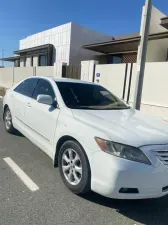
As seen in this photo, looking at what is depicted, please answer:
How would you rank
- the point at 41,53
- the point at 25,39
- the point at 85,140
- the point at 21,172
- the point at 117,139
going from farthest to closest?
1. the point at 25,39
2. the point at 41,53
3. the point at 21,172
4. the point at 85,140
5. the point at 117,139

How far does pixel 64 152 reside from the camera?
3023 mm

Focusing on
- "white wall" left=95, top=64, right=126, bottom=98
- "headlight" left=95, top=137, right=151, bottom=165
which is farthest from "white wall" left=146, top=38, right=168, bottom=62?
"headlight" left=95, top=137, right=151, bottom=165

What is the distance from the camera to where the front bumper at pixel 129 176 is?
2.30 meters

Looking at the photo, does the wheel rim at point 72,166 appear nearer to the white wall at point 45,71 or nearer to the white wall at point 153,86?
the white wall at point 153,86

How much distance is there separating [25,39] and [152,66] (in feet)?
57.8

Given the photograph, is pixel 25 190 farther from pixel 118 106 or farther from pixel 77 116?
pixel 118 106

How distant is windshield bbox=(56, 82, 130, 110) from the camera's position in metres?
3.53

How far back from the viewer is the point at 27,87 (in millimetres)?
4770

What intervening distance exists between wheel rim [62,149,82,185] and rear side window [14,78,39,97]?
6.35 ft

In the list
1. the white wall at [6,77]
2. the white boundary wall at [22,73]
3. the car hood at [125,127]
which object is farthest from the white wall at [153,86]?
the white wall at [6,77]

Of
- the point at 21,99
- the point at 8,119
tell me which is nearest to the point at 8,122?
the point at 8,119

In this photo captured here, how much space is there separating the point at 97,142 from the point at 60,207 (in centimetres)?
94

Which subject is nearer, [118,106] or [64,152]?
[64,152]

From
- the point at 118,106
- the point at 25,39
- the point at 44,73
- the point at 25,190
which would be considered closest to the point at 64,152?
the point at 25,190
